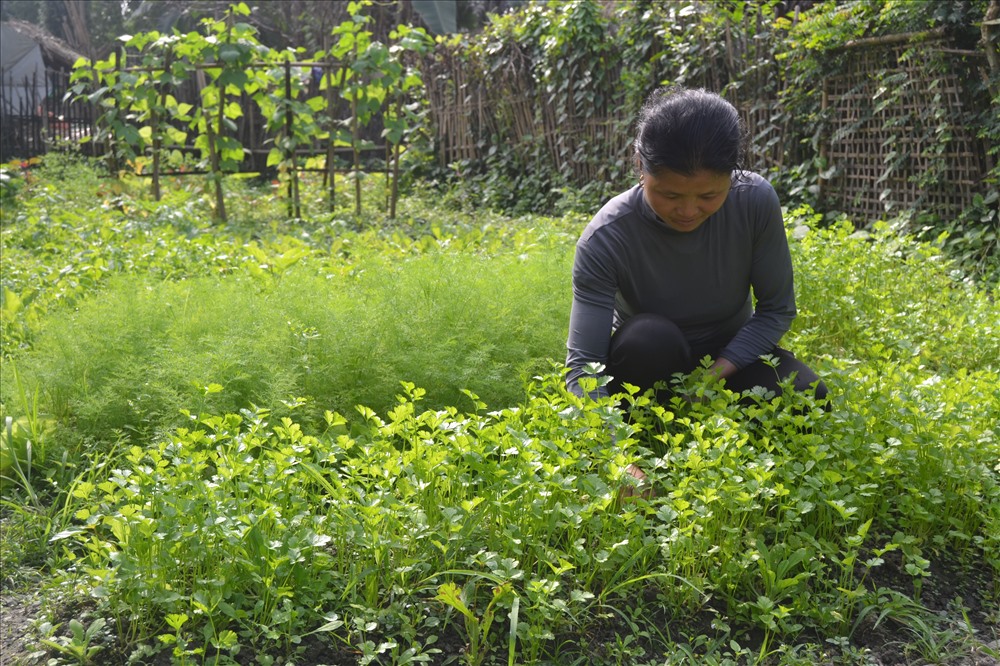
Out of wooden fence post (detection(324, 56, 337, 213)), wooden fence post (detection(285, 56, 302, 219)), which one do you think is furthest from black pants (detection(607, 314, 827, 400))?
wooden fence post (detection(324, 56, 337, 213))

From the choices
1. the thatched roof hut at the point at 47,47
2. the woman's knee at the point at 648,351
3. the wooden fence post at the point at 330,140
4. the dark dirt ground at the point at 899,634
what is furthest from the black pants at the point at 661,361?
the thatched roof hut at the point at 47,47

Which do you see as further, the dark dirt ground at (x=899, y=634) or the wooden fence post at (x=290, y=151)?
the wooden fence post at (x=290, y=151)

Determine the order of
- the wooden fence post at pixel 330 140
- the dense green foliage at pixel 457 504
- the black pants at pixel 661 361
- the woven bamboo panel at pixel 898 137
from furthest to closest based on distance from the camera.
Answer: the wooden fence post at pixel 330 140
the woven bamboo panel at pixel 898 137
the black pants at pixel 661 361
the dense green foliage at pixel 457 504

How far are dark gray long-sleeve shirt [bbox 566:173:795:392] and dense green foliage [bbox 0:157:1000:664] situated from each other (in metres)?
0.27

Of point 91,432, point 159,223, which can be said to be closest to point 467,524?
point 91,432

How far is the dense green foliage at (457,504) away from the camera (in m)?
2.20

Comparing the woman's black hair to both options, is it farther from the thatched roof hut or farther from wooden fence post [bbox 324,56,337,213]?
the thatched roof hut

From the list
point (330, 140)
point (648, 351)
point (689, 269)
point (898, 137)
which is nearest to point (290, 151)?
point (330, 140)

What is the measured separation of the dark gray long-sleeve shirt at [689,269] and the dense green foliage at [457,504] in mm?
268

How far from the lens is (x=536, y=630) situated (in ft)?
6.89

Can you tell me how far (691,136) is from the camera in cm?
263

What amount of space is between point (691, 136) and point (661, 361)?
786 millimetres

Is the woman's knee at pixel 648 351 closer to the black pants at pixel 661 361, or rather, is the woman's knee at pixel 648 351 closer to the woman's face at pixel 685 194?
the black pants at pixel 661 361

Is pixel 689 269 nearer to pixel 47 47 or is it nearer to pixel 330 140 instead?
pixel 330 140
